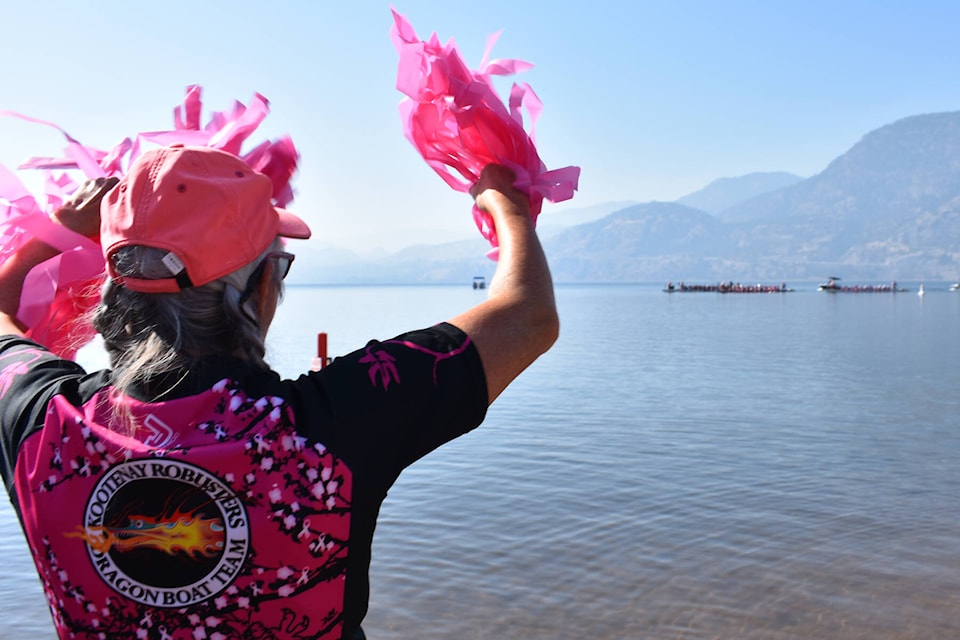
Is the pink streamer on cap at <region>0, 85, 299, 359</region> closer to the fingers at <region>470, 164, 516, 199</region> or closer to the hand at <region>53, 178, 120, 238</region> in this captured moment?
the hand at <region>53, 178, 120, 238</region>

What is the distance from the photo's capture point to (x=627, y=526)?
23.3 feet

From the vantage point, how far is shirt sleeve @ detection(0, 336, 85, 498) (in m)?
1.36

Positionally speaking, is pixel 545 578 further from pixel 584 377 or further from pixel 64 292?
pixel 584 377

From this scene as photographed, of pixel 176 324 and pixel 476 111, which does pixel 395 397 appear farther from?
pixel 476 111

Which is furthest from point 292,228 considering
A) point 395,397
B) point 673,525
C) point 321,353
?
point 321,353

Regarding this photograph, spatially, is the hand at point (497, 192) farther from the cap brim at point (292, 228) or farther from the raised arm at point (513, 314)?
the cap brim at point (292, 228)

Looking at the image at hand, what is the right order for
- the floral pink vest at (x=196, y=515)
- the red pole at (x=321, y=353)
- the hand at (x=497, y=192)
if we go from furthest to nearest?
the red pole at (x=321, y=353) → the hand at (x=497, y=192) → the floral pink vest at (x=196, y=515)

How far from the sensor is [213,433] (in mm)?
1244

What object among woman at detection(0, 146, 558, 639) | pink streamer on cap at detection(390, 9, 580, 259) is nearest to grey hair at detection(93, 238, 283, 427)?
woman at detection(0, 146, 558, 639)

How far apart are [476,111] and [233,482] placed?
0.88 metres

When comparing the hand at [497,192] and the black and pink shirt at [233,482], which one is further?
the hand at [497,192]

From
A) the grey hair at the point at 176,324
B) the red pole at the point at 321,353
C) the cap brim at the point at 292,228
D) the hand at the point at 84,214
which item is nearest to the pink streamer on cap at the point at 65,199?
the hand at the point at 84,214

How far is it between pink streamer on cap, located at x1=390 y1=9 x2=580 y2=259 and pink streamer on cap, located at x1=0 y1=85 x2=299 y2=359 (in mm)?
294

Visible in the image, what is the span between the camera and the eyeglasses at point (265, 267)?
53.1 inches
